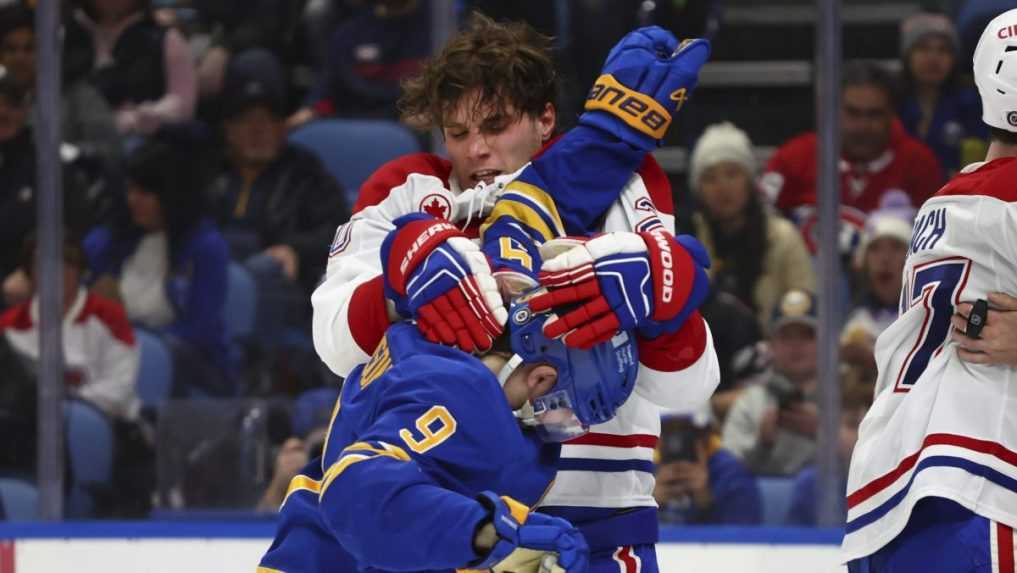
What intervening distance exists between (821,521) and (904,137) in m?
0.92

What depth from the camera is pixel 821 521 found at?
146 inches

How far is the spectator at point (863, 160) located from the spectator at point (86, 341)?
1557 mm

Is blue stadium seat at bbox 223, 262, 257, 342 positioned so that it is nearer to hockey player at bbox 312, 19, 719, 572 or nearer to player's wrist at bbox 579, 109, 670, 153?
hockey player at bbox 312, 19, 719, 572

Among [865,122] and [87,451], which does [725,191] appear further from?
[87,451]

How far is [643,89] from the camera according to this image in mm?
2115

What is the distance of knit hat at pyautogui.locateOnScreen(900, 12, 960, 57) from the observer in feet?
12.9

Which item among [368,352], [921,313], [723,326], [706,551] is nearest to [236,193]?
[723,326]

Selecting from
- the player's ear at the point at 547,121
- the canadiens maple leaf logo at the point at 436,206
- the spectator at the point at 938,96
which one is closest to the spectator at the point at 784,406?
the spectator at the point at 938,96

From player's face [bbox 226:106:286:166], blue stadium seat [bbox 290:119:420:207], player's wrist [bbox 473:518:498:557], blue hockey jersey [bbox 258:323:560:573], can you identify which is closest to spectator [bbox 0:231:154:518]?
player's face [bbox 226:106:286:166]

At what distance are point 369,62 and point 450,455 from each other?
2535 millimetres

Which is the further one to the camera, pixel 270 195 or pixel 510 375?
pixel 270 195

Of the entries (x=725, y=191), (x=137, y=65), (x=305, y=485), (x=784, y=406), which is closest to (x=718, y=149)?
(x=725, y=191)

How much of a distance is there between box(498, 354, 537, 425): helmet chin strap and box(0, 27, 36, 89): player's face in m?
2.45

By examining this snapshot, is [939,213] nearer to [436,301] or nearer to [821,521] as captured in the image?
[436,301]
